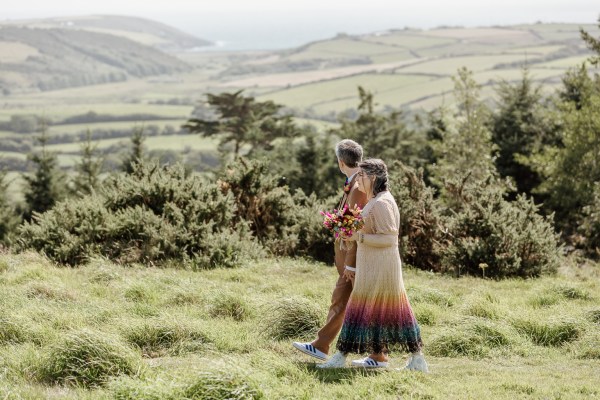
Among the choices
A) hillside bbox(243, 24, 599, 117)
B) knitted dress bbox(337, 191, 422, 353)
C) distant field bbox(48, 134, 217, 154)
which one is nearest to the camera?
knitted dress bbox(337, 191, 422, 353)

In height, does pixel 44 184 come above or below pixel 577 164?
below

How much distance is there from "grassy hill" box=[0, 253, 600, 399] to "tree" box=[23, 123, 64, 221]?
2814cm

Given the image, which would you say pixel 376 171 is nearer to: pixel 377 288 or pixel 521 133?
pixel 377 288

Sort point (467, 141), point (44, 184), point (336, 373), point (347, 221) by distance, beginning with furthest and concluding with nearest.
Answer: point (44, 184) < point (467, 141) < point (336, 373) < point (347, 221)

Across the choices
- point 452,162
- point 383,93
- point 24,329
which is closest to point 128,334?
point 24,329

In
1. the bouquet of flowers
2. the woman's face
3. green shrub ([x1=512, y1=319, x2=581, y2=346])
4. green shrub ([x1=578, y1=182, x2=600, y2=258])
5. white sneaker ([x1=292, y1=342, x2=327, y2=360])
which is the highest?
the woman's face

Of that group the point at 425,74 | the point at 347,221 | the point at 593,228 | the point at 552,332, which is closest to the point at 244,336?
the point at 347,221

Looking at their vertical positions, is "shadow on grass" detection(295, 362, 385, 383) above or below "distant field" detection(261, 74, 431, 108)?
above

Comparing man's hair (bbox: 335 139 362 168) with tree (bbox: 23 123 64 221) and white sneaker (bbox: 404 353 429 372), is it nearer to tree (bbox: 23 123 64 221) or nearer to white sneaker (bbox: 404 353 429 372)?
white sneaker (bbox: 404 353 429 372)

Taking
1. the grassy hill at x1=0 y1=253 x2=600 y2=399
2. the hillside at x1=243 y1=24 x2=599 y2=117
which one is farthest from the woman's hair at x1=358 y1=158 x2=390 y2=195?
the hillside at x1=243 y1=24 x2=599 y2=117

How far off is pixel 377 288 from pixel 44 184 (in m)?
37.0

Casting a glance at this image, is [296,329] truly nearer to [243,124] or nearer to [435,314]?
[435,314]

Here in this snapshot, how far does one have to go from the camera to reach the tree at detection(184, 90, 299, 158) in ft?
154

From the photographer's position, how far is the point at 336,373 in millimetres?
7883
